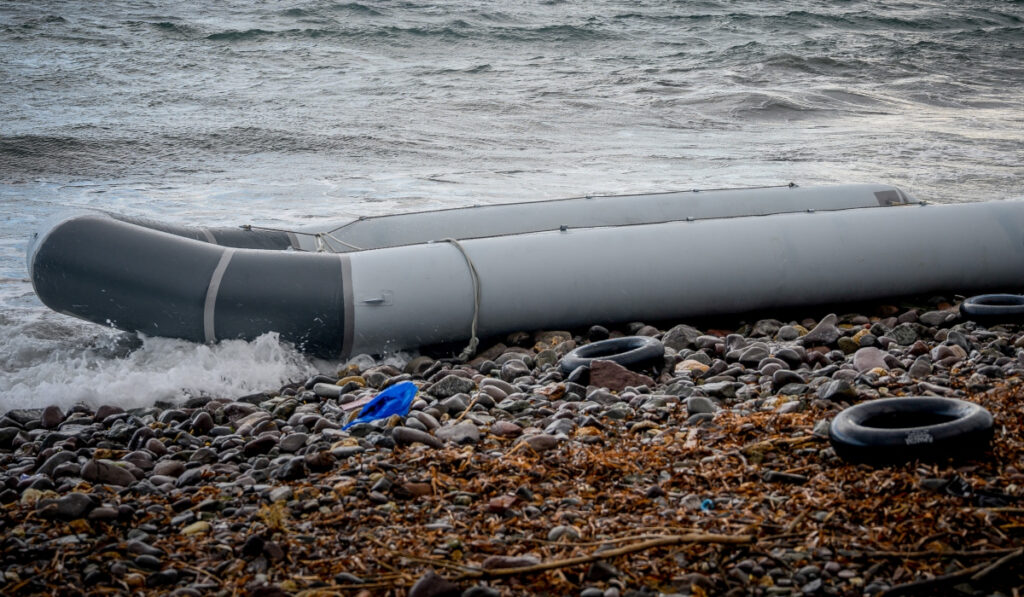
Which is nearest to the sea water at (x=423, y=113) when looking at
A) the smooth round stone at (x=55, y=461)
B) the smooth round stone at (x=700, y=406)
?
the smooth round stone at (x=55, y=461)

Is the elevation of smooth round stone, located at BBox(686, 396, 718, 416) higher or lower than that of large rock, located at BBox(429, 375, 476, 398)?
higher

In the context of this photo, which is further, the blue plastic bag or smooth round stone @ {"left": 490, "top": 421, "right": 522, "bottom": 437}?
the blue plastic bag

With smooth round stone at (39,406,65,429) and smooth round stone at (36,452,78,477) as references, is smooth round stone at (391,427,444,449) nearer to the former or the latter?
smooth round stone at (36,452,78,477)

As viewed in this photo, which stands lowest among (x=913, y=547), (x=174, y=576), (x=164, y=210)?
(x=164, y=210)

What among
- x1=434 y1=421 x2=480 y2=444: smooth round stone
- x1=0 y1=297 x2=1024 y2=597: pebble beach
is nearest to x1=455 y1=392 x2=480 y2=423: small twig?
→ x1=0 y1=297 x2=1024 y2=597: pebble beach

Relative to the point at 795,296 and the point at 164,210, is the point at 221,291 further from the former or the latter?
the point at 164,210

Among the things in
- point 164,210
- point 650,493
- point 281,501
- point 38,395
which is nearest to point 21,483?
point 281,501

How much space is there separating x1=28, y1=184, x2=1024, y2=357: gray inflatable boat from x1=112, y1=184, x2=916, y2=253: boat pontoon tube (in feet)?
1.47

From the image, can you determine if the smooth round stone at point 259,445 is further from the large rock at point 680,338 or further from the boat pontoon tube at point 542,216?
Answer: the boat pontoon tube at point 542,216

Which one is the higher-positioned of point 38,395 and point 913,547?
point 913,547

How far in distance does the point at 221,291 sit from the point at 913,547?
3340mm

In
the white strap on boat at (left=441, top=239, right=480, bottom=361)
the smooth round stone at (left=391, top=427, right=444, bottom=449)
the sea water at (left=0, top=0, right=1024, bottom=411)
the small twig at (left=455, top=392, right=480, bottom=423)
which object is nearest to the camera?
the smooth round stone at (left=391, top=427, right=444, bottom=449)

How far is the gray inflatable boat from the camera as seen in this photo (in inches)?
175

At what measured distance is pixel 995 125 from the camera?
13.5 m
